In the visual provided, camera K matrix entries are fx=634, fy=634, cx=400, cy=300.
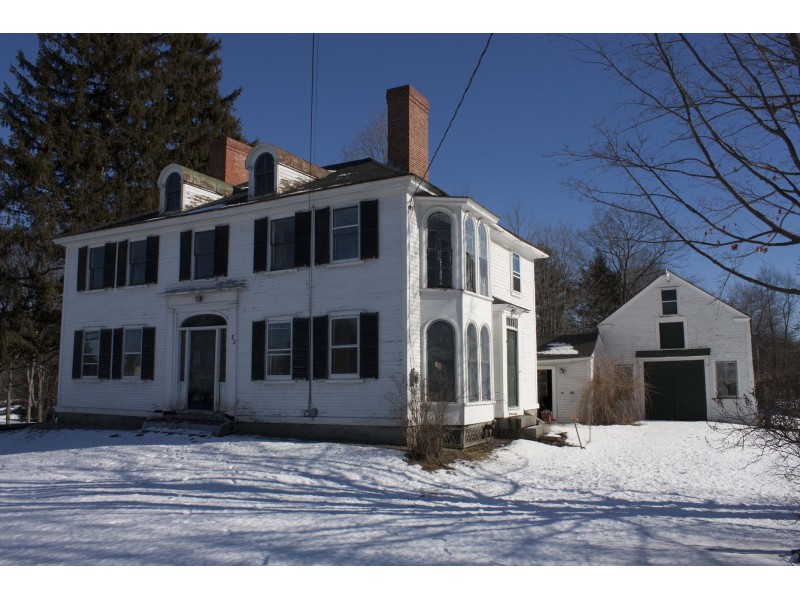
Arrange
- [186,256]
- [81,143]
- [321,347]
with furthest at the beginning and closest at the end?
1. [81,143]
2. [186,256]
3. [321,347]

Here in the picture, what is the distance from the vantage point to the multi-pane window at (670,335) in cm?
2555

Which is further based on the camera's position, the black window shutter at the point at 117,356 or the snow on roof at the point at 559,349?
the snow on roof at the point at 559,349

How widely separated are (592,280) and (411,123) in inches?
1013

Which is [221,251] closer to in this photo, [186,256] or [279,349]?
[186,256]

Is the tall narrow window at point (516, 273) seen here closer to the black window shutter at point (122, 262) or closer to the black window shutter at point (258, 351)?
the black window shutter at point (258, 351)

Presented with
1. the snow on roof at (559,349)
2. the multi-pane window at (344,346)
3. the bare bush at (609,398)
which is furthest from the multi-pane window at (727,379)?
the multi-pane window at (344,346)

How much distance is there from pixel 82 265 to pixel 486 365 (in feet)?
43.4

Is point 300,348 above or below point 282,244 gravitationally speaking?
below

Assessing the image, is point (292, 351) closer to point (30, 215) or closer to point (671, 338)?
point (671, 338)

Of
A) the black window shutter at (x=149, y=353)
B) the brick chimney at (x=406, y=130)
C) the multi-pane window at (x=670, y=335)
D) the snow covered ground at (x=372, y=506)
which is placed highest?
the brick chimney at (x=406, y=130)

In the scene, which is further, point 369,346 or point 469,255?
point 469,255

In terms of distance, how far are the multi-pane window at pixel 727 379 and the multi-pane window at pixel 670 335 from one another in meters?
1.64

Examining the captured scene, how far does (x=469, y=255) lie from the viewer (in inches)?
616

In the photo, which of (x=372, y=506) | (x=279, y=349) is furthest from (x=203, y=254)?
(x=372, y=506)
